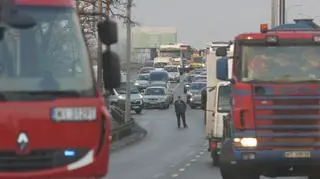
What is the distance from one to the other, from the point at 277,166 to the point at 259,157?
47 centimetres

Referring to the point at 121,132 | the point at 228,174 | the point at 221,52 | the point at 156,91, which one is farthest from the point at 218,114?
the point at 156,91

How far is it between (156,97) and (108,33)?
163ft

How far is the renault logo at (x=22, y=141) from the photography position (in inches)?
312

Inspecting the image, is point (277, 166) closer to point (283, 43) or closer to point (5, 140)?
point (283, 43)

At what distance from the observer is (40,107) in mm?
8016

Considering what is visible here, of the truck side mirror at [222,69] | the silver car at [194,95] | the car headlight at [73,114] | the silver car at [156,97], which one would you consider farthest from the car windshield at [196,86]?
the car headlight at [73,114]

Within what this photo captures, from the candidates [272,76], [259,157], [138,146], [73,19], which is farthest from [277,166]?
[138,146]

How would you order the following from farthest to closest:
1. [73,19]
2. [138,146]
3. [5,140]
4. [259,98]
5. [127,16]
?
1. [127,16]
2. [138,146]
3. [259,98]
4. [73,19]
5. [5,140]

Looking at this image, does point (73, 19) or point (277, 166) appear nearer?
point (73, 19)

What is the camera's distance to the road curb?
30.6 metres

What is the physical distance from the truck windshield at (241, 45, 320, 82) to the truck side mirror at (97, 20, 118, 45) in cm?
549

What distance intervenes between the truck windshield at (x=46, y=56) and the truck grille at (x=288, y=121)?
5860 mm

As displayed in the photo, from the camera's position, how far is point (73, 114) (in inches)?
318

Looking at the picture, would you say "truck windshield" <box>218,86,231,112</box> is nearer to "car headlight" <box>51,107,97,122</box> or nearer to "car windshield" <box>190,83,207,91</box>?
"car headlight" <box>51,107,97,122</box>
